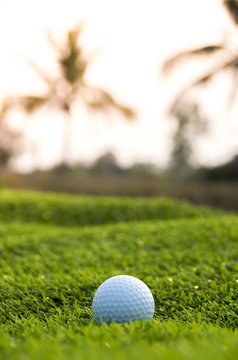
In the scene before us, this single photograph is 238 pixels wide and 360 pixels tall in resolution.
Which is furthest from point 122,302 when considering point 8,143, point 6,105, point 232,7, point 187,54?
point 8,143

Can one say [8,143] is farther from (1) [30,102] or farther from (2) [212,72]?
(2) [212,72]

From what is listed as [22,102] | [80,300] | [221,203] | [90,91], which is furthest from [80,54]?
[80,300]

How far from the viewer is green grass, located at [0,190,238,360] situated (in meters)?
2.06

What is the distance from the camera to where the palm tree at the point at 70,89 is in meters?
15.6

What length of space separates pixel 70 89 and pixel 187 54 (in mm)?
6614

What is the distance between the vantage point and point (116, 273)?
4.18 metres

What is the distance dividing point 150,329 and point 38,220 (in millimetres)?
7094

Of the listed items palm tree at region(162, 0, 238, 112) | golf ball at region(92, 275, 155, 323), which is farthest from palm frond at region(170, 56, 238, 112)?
golf ball at region(92, 275, 155, 323)

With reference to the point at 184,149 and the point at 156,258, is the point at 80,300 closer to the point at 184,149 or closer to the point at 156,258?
the point at 156,258

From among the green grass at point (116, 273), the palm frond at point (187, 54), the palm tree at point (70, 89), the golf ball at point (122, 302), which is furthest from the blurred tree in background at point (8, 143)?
the golf ball at point (122, 302)

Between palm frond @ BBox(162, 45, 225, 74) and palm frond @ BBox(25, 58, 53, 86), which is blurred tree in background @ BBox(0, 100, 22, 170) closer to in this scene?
palm frond @ BBox(25, 58, 53, 86)

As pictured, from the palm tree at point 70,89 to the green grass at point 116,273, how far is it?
9001 mm

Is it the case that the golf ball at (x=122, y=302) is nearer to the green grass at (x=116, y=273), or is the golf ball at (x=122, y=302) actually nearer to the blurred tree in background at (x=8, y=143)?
the green grass at (x=116, y=273)

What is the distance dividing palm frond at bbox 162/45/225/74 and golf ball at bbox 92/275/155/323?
9.54m
